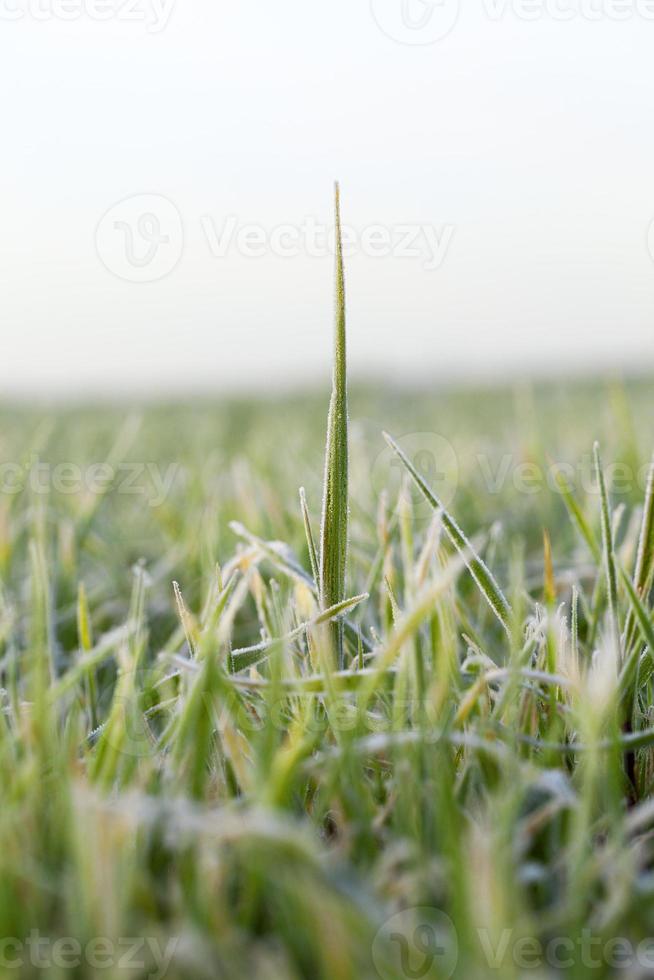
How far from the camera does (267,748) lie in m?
0.49

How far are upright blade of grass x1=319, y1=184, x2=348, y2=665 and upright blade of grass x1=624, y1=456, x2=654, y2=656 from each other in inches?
8.2

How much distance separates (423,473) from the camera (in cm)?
175

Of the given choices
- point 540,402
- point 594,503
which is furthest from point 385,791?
point 540,402

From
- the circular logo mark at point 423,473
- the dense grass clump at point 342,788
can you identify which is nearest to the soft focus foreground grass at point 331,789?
the dense grass clump at point 342,788

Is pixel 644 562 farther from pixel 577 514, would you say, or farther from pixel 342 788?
pixel 342 788

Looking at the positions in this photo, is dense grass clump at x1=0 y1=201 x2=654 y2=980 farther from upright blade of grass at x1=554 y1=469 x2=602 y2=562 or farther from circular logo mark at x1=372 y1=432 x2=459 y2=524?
circular logo mark at x1=372 y1=432 x2=459 y2=524

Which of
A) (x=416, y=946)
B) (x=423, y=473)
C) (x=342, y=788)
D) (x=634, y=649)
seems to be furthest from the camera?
(x=423, y=473)

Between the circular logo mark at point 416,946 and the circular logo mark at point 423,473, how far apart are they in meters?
0.66

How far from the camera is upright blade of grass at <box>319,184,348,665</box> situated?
0.62m

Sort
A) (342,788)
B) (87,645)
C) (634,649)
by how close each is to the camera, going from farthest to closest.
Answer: (87,645) → (634,649) → (342,788)

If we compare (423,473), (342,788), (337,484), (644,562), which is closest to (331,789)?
(342,788)

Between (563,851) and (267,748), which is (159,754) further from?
(563,851)

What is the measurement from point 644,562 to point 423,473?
1065mm

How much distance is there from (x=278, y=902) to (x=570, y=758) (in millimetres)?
269
